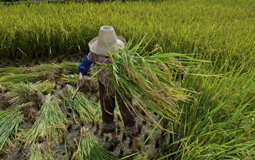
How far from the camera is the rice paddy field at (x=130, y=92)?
1.27 m

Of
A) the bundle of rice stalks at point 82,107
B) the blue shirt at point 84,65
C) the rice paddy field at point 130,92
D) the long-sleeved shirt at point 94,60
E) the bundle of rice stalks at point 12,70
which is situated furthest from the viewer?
the bundle of rice stalks at point 12,70

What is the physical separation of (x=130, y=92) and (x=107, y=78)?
0.16m

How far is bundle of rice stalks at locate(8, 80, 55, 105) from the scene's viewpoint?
201 centimetres

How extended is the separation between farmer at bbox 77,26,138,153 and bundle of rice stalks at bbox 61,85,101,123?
1.22ft

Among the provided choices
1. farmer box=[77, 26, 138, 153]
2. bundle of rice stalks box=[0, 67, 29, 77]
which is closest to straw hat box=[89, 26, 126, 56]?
farmer box=[77, 26, 138, 153]

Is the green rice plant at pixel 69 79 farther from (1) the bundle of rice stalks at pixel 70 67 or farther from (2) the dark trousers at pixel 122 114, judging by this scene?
(2) the dark trousers at pixel 122 114

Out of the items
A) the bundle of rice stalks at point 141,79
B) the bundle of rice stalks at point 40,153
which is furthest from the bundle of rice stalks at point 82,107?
the bundle of rice stalks at point 141,79

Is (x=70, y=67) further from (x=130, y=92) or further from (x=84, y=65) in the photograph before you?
(x=130, y=92)

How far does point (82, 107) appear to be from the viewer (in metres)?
1.97

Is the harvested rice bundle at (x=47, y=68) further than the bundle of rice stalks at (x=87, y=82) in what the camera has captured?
Yes

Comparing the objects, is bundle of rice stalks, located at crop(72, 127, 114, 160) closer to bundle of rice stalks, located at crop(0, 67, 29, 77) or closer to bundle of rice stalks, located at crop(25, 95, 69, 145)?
bundle of rice stalks, located at crop(25, 95, 69, 145)

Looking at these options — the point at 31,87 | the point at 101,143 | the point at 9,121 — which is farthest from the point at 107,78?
the point at 31,87

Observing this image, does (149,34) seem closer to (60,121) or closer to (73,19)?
(73,19)

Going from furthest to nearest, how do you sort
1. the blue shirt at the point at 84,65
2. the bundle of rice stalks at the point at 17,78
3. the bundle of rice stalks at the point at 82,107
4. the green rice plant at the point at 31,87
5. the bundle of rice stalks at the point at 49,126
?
the bundle of rice stalks at the point at 17,78 < the green rice plant at the point at 31,87 < the bundle of rice stalks at the point at 82,107 < the bundle of rice stalks at the point at 49,126 < the blue shirt at the point at 84,65
